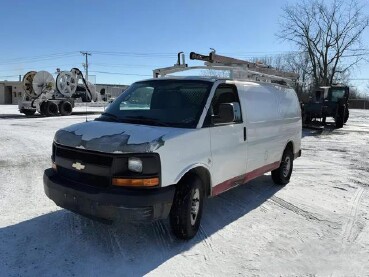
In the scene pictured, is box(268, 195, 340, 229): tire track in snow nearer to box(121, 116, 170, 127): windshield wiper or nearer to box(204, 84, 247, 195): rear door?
box(204, 84, 247, 195): rear door

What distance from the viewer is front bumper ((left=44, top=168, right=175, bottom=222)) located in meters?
3.99

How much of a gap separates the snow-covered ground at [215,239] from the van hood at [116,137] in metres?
1.14

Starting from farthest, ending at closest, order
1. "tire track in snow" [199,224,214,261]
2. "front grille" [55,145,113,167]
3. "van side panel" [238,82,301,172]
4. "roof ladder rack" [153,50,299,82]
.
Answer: "roof ladder rack" [153,50,299,82]
"van side panel" [238,82,301,172]
"tire track in snow" [199,224,214,261]
"front grille" [55,145,113,167]

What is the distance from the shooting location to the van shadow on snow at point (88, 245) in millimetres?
3887

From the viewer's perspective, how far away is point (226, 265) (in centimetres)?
409

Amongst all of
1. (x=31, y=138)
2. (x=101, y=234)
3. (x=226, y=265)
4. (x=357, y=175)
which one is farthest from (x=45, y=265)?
(x=31, y=138)

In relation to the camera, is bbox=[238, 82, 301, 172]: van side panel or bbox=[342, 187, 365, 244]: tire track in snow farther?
bbox=[238, 82, 301, 172]: van side panel

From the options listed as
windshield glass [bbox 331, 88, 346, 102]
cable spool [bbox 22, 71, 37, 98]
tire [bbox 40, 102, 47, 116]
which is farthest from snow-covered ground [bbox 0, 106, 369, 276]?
cable spool [bbox 22, 71, 37, 98]

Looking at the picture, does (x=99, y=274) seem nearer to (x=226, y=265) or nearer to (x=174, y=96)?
(x=226, y=265)

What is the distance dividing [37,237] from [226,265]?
2.26 meters

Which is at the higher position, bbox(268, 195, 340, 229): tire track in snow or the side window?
the side window

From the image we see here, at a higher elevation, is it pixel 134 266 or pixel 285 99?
pixel 285 99

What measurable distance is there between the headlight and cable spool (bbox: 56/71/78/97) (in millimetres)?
25703

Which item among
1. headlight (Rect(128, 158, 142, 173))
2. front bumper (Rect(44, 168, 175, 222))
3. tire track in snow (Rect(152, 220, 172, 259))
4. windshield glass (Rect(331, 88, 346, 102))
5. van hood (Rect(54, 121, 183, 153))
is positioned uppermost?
windshield glass (Rect(331, 88, 346, 102))
